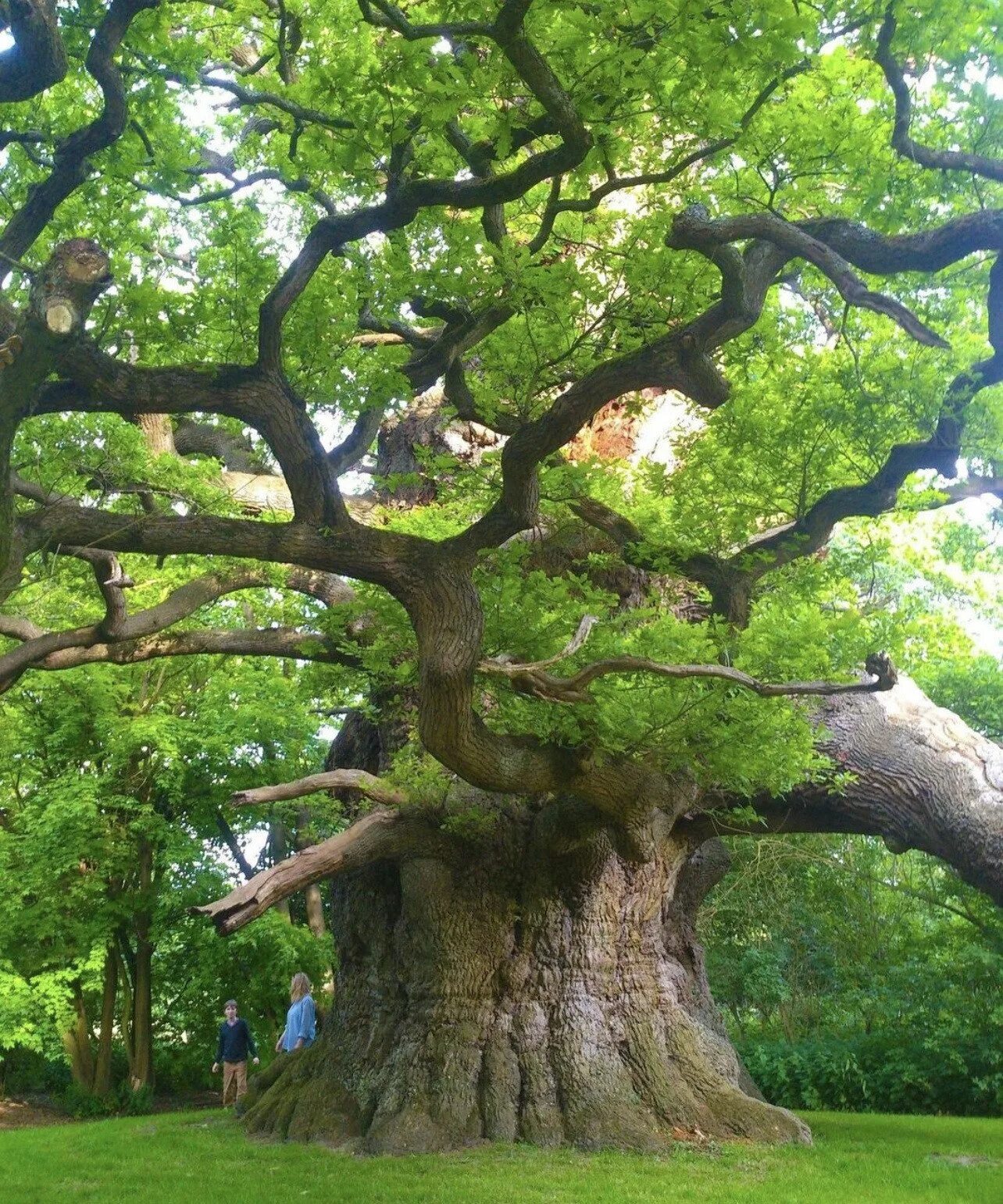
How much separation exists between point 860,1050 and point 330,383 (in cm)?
1073

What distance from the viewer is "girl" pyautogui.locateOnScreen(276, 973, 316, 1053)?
11.6 meters

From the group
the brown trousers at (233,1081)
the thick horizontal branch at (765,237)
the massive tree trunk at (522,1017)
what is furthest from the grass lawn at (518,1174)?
the thick horizontal branch at (765,237)

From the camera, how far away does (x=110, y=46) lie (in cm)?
643

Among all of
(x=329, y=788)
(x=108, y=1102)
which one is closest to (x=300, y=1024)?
(x=329, y=788)

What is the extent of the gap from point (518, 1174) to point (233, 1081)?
21.5ft

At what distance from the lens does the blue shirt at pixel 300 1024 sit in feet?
Result: 38.3

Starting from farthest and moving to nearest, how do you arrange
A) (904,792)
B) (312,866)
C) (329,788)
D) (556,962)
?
(904,792)
(556,962)
(329,788)
(312,866)

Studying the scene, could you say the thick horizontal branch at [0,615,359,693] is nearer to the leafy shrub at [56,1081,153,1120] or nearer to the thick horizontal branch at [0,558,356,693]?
the thick horizontal branch at [0,558,356,693]

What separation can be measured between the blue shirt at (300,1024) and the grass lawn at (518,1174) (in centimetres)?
178

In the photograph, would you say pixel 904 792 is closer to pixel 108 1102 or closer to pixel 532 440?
pixel 532 440

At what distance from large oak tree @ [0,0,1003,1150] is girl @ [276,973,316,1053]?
750mm

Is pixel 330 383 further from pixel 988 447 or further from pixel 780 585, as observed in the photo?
pixel 988 447

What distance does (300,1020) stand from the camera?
38.6 ft

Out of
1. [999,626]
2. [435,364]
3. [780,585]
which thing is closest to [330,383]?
[435,364]
